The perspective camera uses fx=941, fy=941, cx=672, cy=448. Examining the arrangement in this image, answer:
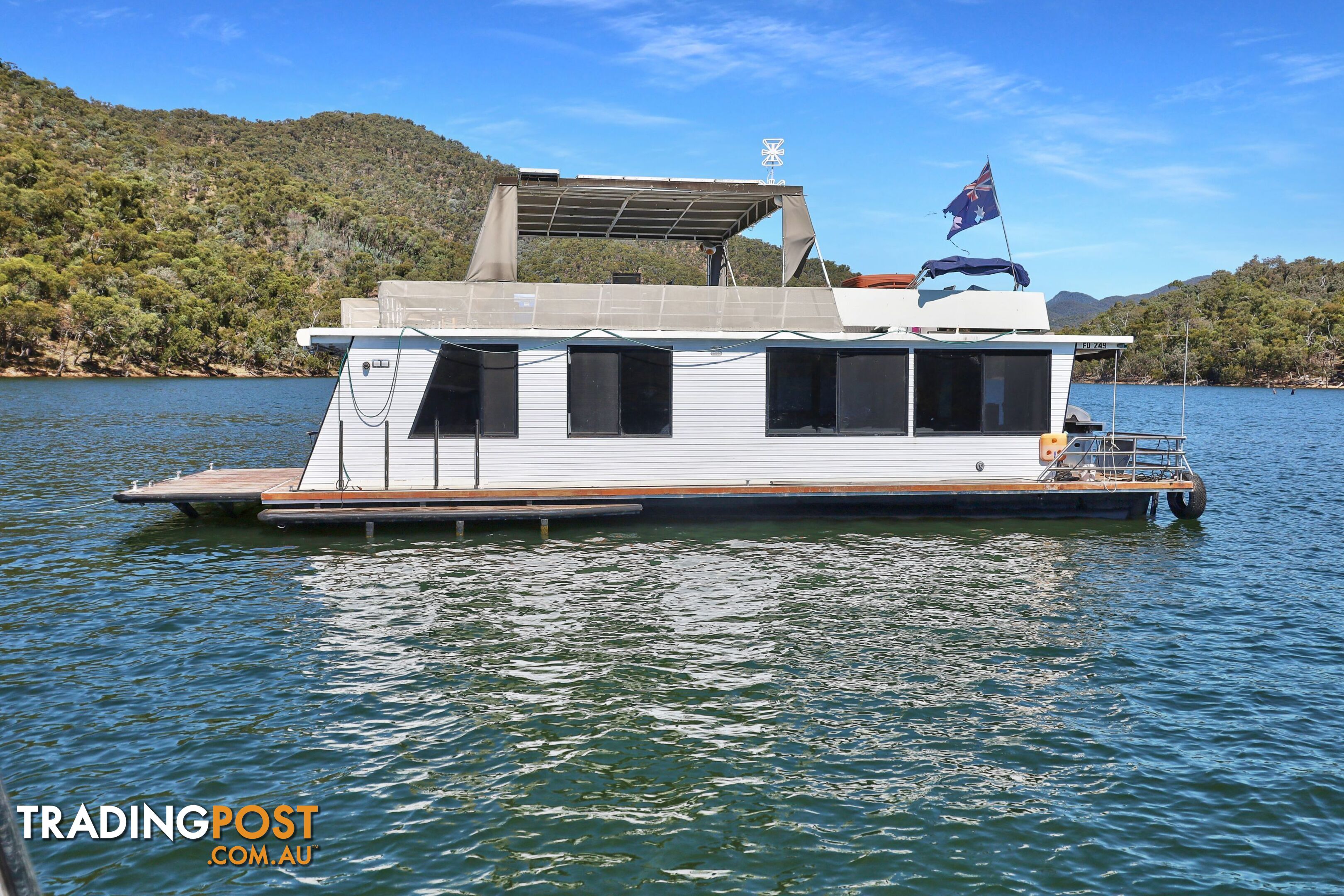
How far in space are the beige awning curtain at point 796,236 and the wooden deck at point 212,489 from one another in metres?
9.09

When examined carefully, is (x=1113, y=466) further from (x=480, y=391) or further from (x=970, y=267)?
(x=480, y=391)

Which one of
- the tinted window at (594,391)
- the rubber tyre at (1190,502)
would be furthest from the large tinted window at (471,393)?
the rubber tyre at (1190,502)

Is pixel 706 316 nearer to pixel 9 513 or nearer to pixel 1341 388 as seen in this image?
pixel 9 513

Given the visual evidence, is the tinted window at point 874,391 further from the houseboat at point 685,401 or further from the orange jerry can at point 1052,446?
the orange jerry can at point 1052,446

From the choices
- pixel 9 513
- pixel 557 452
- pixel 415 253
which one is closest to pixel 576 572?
pixel 557 452

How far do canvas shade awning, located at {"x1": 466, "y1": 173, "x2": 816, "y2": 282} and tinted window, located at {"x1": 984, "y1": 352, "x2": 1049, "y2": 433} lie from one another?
13.1 feet

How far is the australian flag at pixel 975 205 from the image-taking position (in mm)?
17141

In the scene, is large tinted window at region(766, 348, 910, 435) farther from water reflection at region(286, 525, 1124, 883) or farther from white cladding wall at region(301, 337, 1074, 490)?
water reflection at region(286, 525, 1124, 883)

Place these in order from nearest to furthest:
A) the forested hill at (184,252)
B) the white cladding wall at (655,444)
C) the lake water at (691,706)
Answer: the lake water at (691,706), the white cladding wall at (655,444), the forested hill at (184,252)

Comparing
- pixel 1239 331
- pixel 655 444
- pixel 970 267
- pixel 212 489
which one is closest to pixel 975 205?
pixel 970 267

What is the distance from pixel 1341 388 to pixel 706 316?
140098 mm

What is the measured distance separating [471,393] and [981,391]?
883 centimetres

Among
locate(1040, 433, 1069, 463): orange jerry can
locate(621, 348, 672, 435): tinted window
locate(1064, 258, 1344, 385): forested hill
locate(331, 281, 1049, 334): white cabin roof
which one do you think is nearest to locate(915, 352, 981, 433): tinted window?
locate(331, 281, 1049, 334): white cabin roof

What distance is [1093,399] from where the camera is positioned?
93.6 metres
